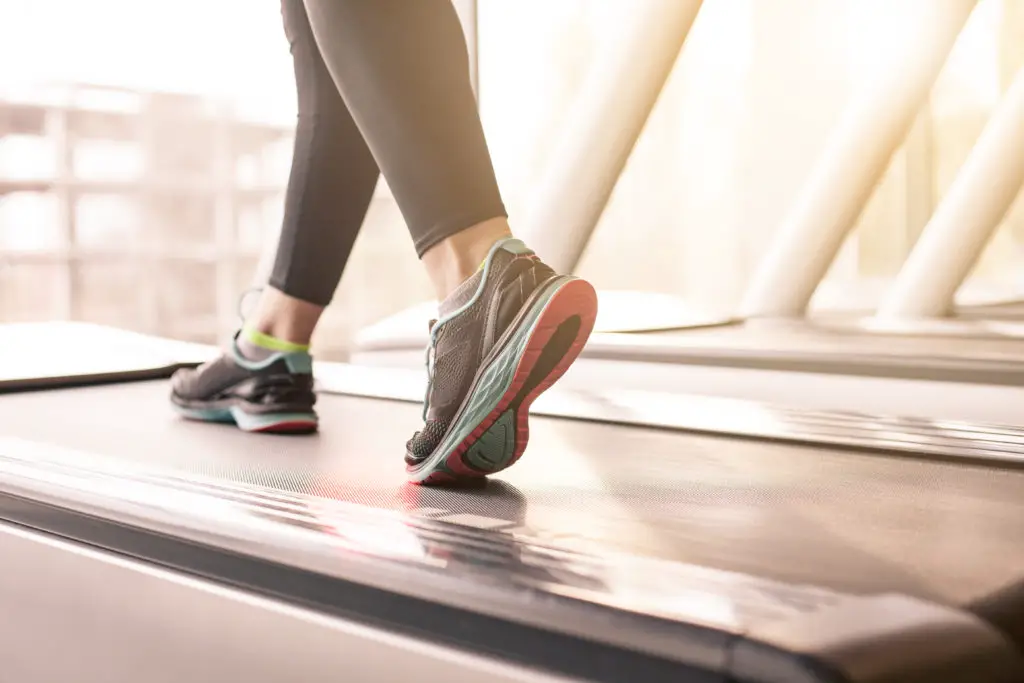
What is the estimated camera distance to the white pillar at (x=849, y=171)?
2.86 m

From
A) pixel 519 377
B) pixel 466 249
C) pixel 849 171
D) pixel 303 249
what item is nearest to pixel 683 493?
pixel 519 377

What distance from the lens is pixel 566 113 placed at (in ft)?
11.7

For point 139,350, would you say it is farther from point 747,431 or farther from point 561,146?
point 747,431

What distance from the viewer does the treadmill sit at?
60 centimetres

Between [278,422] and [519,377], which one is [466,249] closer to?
[519,377]

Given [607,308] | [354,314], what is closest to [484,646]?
[607,308]

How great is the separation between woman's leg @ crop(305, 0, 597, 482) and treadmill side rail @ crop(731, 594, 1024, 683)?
415mm

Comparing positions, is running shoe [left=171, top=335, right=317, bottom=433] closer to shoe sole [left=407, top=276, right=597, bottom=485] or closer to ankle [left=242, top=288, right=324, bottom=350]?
ankle [left=242, top=288, right=324, bottom=350]

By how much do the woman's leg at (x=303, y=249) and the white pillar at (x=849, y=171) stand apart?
1.94 meters

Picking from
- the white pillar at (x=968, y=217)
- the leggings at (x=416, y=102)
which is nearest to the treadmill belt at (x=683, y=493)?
the leggings at (x=416, y=102)

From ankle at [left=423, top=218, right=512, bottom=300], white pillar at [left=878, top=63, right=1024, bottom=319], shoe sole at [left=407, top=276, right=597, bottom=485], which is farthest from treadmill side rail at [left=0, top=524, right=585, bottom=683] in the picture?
white pillar at [left=878, top=63, right=1024, bottom=319]

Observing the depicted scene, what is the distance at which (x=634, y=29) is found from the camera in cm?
255

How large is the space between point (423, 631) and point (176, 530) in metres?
0.34

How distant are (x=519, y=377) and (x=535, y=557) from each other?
8.5 inches
